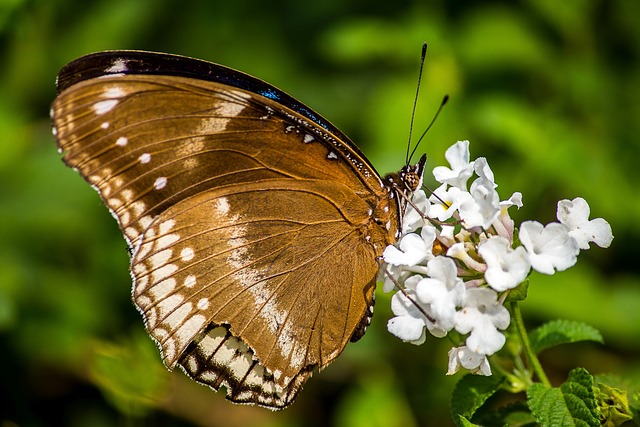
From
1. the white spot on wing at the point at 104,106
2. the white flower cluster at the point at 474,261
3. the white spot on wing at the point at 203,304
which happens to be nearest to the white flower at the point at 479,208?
the white flower cluster at the point at 474,261

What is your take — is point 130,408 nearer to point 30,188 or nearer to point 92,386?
point 92,386

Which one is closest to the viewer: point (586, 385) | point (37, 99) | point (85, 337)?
point (586, 385)

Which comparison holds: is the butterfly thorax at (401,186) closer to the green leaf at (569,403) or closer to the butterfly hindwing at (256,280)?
the butterfly hindwing at (256,280)

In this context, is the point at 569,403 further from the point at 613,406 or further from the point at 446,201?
the point at 446,201

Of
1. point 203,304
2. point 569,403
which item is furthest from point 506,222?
point 203,304

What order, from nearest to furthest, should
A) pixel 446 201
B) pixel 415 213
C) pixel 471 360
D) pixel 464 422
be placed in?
pixel 464 422 → pixel 471 360 → pixel 446 201 → pixel 415 213

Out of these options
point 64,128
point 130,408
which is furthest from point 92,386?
point 64,128
